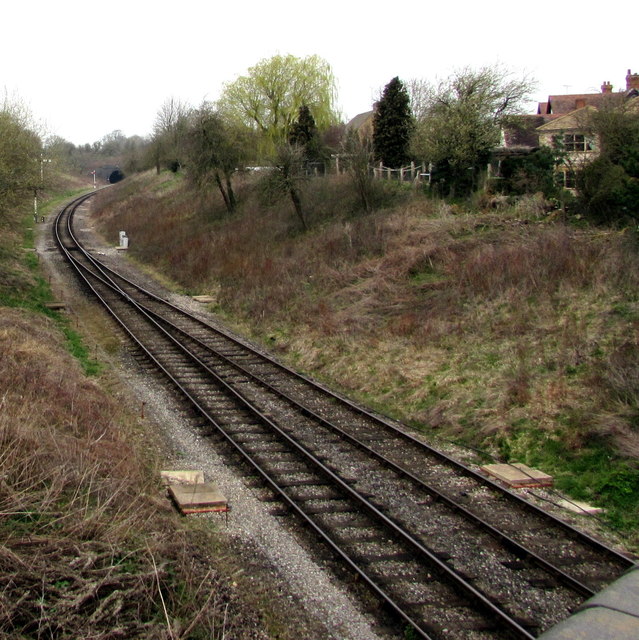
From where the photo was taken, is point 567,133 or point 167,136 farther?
point 167,136

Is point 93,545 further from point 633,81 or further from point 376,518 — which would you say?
point 633,81

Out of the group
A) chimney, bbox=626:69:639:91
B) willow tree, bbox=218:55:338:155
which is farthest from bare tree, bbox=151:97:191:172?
chimney, bbox=626:69:639:91

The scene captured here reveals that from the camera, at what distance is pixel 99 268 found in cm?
3195

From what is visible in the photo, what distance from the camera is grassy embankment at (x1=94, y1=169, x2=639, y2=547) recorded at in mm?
11156

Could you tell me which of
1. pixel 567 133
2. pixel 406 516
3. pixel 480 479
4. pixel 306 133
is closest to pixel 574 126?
pixel 567 133

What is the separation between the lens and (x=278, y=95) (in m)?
45.4

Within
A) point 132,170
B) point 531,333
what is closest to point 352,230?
point 531,333

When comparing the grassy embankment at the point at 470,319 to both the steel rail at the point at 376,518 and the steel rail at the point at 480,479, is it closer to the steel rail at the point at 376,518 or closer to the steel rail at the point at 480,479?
the steel rail at the point at 480,479

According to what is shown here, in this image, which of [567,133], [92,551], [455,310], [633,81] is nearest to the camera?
[92,551]

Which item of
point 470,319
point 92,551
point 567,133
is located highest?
point 567,133

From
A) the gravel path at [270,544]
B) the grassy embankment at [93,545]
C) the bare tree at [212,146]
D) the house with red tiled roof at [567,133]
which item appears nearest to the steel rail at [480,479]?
the gravel path at [270,544]

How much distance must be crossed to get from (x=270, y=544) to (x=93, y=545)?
94.3 inches

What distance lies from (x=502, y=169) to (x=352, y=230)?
654cm

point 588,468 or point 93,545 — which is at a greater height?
point 93,545
